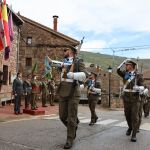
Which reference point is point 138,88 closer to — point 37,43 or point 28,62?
point 37,43

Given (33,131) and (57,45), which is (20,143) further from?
(57,45)

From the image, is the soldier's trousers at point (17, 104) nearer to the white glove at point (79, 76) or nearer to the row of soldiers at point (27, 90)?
the row of soldiers at point (27, 90)

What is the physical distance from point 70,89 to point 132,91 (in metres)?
2.20

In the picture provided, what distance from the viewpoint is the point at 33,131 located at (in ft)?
36.0

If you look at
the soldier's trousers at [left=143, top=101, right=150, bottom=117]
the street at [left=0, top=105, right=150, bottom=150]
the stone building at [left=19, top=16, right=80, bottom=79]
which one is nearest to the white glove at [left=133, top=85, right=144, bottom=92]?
the street at [left=0, top=105, right=150, bottom=150]

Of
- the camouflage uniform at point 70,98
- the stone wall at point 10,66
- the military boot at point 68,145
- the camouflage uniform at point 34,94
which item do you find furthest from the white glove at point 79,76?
the stone wall at point 10,66

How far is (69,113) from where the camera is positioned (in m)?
8.93

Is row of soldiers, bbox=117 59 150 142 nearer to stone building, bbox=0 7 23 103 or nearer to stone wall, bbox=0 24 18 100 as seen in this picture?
stone building, bbox=0 7 23 103

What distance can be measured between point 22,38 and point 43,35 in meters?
1.89

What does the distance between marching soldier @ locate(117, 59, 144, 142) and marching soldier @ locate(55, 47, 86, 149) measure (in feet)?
6.46

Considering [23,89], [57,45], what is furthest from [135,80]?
[57,45]

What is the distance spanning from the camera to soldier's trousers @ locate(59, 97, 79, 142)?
348 inches

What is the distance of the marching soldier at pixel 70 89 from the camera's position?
888 cm

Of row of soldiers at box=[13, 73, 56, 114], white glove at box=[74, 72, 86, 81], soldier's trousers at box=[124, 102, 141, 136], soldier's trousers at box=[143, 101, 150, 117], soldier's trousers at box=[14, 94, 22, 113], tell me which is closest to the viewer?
white glove at box=[74, 72, 86, 81]
